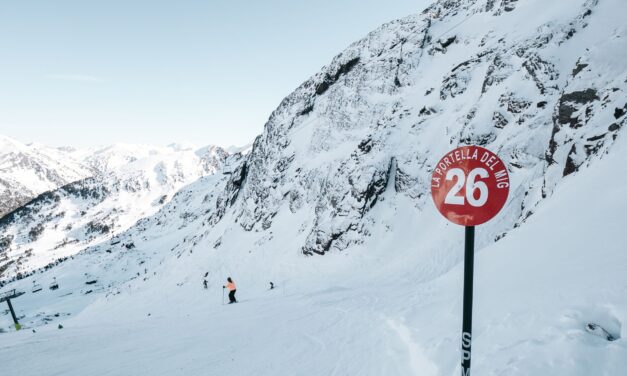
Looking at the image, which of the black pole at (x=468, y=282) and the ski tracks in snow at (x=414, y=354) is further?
the ski tracks in snow at (x=414, y=354)

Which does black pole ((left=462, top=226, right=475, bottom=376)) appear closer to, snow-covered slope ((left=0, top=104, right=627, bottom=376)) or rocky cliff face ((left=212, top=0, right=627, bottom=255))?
snow-covered slope ((left=0, top=104, right=627, bottom=376))

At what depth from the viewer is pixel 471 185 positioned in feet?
12.1

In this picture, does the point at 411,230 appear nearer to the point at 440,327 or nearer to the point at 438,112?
the point at 438,112

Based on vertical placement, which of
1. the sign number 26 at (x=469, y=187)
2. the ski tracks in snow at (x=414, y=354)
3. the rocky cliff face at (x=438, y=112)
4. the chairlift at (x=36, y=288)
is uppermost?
the rocky cliff face at (x=438, y=112)

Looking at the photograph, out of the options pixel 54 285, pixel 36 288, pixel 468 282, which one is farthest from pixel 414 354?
pixel 36 288

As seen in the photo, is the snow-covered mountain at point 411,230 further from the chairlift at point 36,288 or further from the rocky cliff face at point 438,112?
the chairlift at point 36,288

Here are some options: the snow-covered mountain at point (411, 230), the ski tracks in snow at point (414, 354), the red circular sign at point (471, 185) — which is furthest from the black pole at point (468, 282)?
the ski tracks in snow at point (414, 354)

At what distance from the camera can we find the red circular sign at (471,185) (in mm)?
3547

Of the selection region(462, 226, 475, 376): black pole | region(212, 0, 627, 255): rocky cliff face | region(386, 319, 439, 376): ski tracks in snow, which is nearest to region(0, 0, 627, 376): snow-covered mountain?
region(386, 319, 439, 376): ski tracks in snow

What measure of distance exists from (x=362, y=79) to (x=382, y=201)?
20.5 meters

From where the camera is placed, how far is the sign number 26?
3624 mm

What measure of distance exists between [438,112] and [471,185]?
97.5 ft

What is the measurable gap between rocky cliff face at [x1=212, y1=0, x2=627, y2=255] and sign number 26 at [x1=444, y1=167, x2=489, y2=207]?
13.5m

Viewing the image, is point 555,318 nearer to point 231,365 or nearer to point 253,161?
point 231,365
